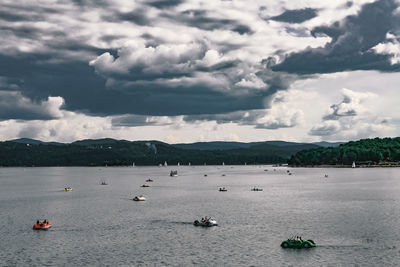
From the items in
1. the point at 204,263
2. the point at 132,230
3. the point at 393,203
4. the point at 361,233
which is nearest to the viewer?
the point at 204,263

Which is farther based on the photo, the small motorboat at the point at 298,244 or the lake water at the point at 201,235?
the small motorboat at the point at 298,244

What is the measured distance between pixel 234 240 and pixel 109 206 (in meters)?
90.7

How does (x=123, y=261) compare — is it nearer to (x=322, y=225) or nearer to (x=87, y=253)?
(x=87, y=253)

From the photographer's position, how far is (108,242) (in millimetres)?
Answer: 109812

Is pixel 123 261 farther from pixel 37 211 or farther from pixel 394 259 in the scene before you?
pixel 37 211

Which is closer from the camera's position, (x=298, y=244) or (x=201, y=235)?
(x=298, y=244)

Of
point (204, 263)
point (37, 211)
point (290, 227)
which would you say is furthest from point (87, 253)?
point (37, 211)

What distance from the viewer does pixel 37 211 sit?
571 feet

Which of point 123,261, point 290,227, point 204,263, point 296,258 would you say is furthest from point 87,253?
point 290,227

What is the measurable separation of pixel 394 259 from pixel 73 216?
10383cm

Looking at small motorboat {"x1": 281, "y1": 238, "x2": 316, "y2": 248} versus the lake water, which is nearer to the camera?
the lake water

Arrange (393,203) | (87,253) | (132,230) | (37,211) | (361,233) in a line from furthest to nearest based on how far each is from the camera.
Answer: (393,203), (37,211), (132,230), (361,233), (87,253)

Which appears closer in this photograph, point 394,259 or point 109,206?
point 394,259

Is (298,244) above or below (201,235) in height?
above
